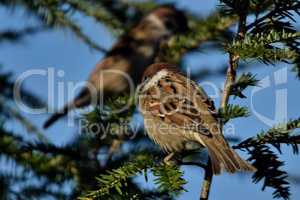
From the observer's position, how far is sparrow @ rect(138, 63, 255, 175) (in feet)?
7.98

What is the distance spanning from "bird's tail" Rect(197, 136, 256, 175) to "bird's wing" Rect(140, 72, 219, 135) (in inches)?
3.8

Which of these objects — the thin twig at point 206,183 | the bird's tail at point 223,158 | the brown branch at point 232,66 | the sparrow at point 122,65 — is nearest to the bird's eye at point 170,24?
the sparrow at point 122,65

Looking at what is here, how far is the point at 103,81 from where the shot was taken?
5949 mm

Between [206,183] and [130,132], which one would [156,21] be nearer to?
[130,132]

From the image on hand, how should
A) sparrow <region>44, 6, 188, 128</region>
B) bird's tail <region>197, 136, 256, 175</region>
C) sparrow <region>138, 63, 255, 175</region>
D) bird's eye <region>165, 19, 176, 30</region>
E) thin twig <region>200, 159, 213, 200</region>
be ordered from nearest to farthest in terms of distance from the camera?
1. thin twig <region>200, 159, 213, 200</region>
2. bird's tail <region>197, 136, 256, 175</region>
3. sparrow <region>138, 63, 255, 175</region>
4. sparrow <region>44, 6, 188, 128</region>
5. bird's eye <region>165, 19, 176, 30</region>

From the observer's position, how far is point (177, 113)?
2.68 meters

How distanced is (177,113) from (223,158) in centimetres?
69

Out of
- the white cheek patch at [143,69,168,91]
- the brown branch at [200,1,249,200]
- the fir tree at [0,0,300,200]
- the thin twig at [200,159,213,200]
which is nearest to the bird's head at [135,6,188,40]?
the fir tree at [0,0,300,200]

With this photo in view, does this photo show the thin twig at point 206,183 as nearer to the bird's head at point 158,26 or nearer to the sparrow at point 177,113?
the sparrow at point 177,113

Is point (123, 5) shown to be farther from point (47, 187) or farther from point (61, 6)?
point (47, 187)

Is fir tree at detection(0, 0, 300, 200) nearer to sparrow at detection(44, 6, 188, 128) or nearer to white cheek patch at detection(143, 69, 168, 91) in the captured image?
white cheek patch at detection(143, 69, 168, 91)

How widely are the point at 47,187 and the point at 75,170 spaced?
145 millimetres

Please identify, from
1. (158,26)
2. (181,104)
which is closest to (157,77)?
(181,104)

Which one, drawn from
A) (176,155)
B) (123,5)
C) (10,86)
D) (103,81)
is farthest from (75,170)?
(103,81)
